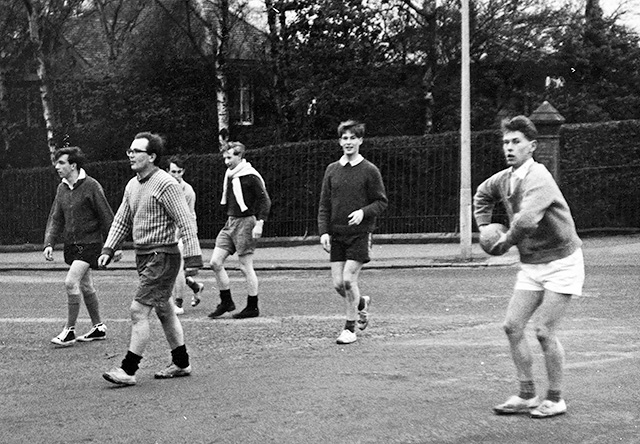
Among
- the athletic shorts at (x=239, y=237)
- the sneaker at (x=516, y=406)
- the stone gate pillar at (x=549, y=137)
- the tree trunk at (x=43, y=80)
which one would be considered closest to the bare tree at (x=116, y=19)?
the tree trunk at (x=43, y=80)

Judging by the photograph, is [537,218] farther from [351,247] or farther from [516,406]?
[351,247]

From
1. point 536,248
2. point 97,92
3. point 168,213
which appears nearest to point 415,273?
point 168,213

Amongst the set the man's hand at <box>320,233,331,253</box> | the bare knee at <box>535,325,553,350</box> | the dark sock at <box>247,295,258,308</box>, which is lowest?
the dark sock at <box>247,295,258,308</box>

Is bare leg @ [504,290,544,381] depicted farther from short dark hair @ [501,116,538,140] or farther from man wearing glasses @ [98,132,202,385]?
man wearing glasses @ [98,132,202,385]

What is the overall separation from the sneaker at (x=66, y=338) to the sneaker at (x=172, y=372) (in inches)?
87.2

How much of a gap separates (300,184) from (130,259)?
13.1ft

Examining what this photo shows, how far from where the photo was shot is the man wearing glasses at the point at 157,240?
7.96 m

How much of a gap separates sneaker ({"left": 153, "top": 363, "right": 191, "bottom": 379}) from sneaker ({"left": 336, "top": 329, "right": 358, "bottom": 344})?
5.58 ft

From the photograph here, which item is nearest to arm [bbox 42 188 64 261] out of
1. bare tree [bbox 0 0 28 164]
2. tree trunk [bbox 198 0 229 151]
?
tree trunk [bbox 198 0 229 151]

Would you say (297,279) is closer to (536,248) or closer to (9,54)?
(536,248)

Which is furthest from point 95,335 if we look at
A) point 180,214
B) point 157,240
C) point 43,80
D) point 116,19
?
point 116,19

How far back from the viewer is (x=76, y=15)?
115 ft

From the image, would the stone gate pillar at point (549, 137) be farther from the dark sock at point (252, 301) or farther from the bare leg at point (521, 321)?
the bare leg at point (521, 321)

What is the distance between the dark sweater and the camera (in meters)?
11.7
